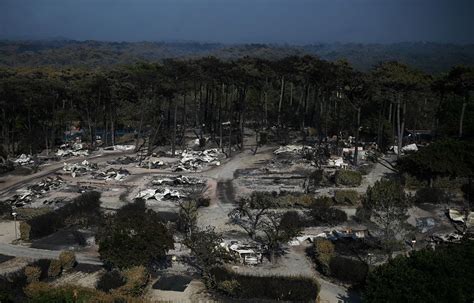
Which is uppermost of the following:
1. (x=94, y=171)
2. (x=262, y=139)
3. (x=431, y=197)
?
(x=431, y=197)

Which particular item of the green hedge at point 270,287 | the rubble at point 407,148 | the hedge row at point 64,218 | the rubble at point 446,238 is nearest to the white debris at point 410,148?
the rubble at point 407,148

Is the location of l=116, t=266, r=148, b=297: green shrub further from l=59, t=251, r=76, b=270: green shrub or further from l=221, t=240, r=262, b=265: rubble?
l=221, t=240, r=262, b=265: rubble

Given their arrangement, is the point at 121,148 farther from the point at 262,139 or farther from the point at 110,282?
the point at 110,282

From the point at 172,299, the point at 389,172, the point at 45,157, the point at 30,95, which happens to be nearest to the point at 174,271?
the point at 172,299

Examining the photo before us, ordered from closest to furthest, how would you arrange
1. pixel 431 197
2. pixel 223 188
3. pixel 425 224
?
1. pixel 425 224
2. pixel 431 197
3. pixel 223 188

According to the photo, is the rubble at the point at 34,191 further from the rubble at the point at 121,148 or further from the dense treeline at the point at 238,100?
the rubble at the point at 121,148

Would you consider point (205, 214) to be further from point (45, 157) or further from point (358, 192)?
point (45, 157)

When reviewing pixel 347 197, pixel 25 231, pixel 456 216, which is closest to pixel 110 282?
pixel 25 231
